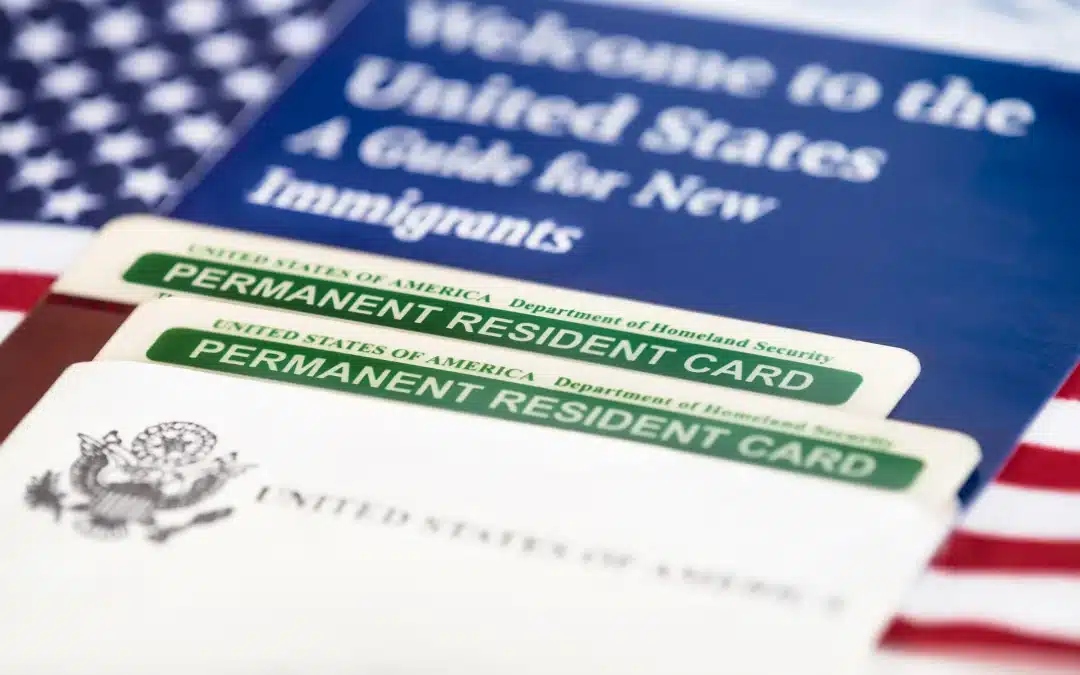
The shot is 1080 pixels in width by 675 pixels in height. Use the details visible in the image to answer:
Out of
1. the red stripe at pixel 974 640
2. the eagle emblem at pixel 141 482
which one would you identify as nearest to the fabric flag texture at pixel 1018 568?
the red stripe at pixel 974 640

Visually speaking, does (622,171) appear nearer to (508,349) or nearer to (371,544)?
(508,349)

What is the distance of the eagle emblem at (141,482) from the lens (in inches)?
27.6

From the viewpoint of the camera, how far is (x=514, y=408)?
0.75 metres

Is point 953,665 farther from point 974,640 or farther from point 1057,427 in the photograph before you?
point 1057,427

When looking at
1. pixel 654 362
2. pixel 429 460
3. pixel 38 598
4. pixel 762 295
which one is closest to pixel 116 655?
pixel 38 598

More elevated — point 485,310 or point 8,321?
point 485,310

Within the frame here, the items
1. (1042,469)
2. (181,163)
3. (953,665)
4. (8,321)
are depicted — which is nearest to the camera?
(953,665)

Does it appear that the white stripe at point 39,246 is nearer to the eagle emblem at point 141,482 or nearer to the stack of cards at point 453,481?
the stack of cards at point 453,481

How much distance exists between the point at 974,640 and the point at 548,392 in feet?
0.88

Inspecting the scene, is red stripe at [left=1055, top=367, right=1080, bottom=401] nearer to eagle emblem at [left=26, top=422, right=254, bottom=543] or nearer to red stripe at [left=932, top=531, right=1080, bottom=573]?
red stripe at [left=932, top=531, right=1080, bottom=573]

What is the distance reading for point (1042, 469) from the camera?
0.75 meters

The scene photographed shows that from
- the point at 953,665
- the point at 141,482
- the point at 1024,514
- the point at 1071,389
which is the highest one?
the point at 1071,389

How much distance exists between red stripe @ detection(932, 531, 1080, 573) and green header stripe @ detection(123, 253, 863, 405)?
107 mm

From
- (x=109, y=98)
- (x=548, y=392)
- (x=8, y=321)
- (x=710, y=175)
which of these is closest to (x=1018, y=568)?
(x=548, y=392)
